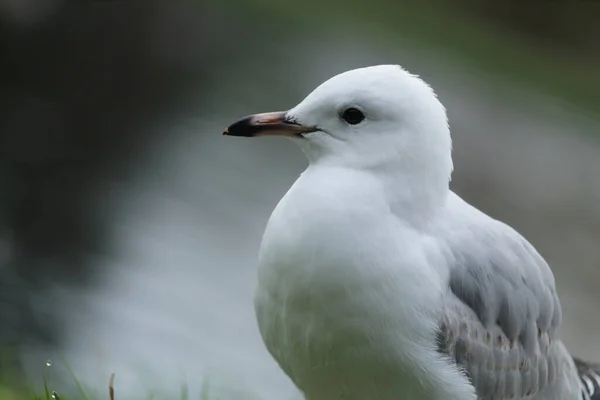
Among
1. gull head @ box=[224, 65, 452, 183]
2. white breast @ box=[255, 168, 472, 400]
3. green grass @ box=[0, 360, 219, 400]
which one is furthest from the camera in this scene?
green grass @ box=[0, 360, 219, 400]

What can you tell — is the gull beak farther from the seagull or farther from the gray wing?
the gray wing

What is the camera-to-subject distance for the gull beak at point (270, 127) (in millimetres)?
2768

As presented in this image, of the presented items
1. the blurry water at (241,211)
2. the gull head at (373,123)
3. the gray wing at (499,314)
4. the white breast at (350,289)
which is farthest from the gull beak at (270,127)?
the blurry water at (241,211)

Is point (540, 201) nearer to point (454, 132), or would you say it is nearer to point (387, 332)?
point (454, 132)

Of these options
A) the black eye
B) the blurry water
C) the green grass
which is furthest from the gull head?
the blurry water

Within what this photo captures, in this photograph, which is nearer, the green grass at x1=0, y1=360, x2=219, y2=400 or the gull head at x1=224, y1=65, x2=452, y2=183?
the gull head at x1=224, y1=65, x2=452, y2=183

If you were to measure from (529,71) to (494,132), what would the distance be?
2155mm

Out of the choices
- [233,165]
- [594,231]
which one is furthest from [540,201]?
[233,165]

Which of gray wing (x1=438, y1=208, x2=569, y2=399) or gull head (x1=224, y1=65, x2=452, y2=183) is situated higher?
gull head (x1=224, y1=65, x2=452, y2=183)

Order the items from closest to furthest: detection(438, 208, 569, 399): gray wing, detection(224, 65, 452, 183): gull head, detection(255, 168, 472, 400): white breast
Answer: detection(255, 168, 472, 400): white breast, detection(224, 65, 452, 183): gull head, detection(438, 208, 569, 399): gray wing

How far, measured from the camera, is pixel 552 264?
294 inches

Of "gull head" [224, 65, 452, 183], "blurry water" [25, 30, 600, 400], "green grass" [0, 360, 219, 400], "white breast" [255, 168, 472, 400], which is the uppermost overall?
"blurry water" [25, 30, 600, 400]

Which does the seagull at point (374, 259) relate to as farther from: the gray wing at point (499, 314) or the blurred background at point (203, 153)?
the blurred background at point (203, 153)

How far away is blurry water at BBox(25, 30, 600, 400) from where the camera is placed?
560 centimetres
